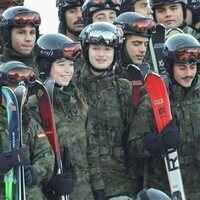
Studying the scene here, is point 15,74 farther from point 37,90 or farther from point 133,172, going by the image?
point 133,172

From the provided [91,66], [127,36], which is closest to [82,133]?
[91,66]

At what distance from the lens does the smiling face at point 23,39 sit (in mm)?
9266

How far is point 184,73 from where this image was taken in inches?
342

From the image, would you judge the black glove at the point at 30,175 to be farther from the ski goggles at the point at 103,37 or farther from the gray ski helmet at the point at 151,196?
the ski goggles at the point at 103,37

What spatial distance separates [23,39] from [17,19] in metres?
0.22

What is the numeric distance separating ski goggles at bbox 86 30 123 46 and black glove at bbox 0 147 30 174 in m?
2.07

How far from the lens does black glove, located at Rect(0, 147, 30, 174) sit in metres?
7.20

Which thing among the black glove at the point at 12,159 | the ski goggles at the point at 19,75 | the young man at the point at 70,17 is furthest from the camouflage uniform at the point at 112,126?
the young man at the point at 70,17

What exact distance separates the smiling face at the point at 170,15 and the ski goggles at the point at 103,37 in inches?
71.5

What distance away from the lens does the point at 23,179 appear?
7.30 meters

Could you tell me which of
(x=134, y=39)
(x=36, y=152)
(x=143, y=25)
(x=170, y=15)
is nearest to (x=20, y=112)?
(x=36, y=152)

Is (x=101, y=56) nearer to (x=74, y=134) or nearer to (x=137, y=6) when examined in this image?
(x=74, y=134)

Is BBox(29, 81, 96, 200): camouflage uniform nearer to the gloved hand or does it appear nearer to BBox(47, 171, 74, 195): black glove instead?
BBox(47, 171, 74, 195): black glove

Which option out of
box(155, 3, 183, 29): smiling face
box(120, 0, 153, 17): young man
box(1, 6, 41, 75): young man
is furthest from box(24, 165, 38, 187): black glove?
box(120, 0, 153, 17): young man
